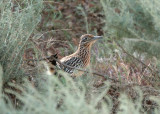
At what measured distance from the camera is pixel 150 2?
508 centimetres

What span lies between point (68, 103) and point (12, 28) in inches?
79.4

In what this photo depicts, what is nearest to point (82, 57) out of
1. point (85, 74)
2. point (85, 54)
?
point (85, 54)

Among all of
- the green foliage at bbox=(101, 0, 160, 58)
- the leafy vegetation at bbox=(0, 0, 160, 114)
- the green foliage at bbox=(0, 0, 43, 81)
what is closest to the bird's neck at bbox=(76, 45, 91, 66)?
the leafy vegetation at bbox=(0, 0, 160, 114)

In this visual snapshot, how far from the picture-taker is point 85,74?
5562mm

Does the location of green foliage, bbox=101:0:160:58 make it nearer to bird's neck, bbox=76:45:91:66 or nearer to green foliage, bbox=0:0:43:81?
bird's neck, bbox=76:45:91:66

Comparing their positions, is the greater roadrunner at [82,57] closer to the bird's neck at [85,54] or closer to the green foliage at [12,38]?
the bird's neck at [85,54]

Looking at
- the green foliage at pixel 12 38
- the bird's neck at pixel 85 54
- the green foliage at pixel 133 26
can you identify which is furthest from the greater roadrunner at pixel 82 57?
the green foliage at pixel 12 38

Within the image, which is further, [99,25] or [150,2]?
[99,25]

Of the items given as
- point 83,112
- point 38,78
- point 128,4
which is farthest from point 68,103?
point 128,4

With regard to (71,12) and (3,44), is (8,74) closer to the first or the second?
(3,44)

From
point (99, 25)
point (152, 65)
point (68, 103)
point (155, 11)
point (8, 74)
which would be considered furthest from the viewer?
point (99, 25)

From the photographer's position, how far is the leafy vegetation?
295 centimetres

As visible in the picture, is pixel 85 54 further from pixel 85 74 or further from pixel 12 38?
pixel 12 38

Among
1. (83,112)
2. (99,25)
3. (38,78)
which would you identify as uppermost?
(83,112)
